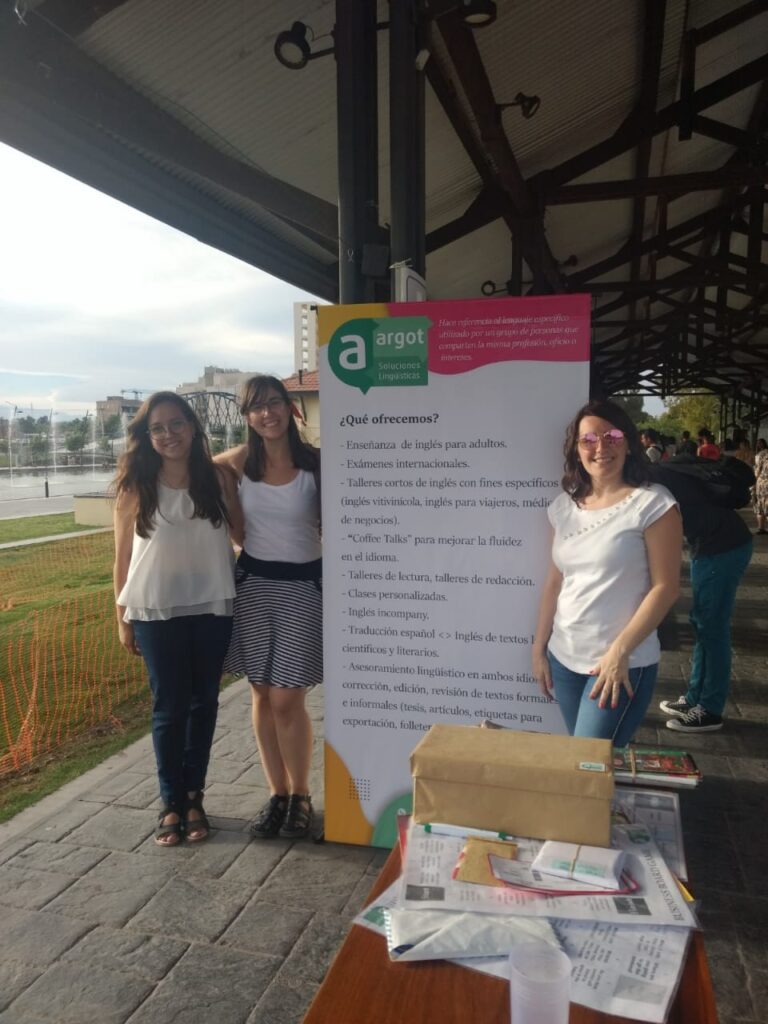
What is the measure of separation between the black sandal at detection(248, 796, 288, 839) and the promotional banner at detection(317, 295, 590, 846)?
0.43 m

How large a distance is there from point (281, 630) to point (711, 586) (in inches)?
86.3

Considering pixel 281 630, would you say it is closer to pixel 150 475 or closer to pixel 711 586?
pixel 150 475

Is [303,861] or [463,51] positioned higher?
[463,51]

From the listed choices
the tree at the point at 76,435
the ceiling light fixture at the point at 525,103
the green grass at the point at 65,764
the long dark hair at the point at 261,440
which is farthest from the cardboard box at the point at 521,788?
the tree at the point at 76,435

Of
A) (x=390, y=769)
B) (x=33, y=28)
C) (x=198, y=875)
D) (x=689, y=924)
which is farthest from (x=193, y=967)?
(x=33, y=28)

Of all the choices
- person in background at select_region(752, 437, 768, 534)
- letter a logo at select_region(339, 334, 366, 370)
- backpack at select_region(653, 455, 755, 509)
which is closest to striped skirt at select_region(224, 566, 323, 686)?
letter a logo at select_region(339, 334, 366, 370)

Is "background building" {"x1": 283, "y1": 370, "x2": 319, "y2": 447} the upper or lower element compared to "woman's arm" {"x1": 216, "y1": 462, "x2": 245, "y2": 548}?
upper

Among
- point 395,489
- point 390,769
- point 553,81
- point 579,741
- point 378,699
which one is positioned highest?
point 553,81

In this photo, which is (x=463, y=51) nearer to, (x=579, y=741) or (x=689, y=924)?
(x=579, y=741)

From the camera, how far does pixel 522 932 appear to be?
1.05 metres

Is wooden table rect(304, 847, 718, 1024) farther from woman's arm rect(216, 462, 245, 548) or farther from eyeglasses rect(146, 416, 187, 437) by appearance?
eyeglasses rect(146, 416, 187, 437)

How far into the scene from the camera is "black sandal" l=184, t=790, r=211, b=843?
2.69 m

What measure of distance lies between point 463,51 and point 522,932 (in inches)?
138

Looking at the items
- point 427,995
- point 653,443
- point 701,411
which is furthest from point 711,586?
point 701,411
